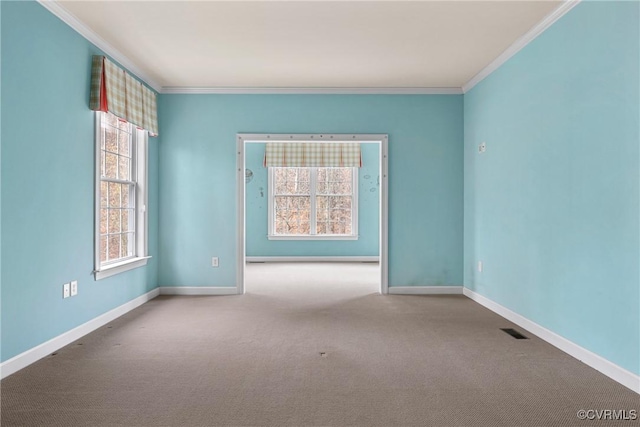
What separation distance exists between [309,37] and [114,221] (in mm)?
2716

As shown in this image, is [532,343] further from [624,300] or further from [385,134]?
[385,134]

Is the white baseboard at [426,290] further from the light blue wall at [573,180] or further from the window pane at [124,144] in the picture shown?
the window pane at [124,144]

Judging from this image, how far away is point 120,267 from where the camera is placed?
3822 mm

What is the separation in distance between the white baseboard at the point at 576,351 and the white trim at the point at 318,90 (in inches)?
105

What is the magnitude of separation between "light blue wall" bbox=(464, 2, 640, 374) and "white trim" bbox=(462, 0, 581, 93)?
2.1 inches

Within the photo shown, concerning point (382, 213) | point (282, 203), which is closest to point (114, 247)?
point (382, 213)

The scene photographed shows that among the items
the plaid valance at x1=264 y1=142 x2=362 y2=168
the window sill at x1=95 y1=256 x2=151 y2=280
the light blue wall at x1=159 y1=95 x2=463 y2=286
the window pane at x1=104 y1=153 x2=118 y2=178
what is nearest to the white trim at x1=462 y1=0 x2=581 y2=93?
the light blue wall at x1=159 y1=95 x2=463 y2=286

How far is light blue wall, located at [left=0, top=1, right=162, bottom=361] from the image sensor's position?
2.48 metres

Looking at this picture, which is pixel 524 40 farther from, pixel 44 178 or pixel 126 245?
pixel 126 245

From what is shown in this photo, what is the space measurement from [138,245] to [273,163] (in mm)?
4052

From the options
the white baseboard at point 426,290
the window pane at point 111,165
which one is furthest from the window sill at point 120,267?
the white baseboard at point 426,290

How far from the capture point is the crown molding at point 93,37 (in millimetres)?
2838

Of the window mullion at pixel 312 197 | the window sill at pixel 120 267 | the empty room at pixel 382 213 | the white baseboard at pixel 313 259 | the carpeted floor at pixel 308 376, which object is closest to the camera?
the carpeted floor at pixel 308 376

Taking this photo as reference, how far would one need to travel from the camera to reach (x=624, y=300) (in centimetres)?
236
